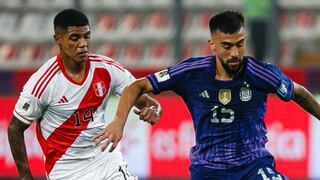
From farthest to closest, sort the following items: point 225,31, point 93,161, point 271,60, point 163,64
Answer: point 163,64, point 271,60, point 93,161, point 225,31

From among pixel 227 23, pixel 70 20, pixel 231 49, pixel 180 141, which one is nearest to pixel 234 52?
pixel 231 49

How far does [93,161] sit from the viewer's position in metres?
7.74

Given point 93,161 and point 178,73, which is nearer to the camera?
point 178,73

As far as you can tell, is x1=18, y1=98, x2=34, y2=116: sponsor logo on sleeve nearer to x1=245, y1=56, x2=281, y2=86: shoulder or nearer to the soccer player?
the soccer player

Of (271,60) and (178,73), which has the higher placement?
(271,60)

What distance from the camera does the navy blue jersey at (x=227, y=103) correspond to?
7164 mm

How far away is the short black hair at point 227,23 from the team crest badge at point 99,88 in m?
1.05

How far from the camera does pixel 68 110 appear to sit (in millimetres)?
7699

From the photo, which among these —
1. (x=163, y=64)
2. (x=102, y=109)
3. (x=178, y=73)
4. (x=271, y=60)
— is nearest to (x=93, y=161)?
(x=102, y=109)

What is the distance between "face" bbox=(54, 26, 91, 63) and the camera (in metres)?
7.56

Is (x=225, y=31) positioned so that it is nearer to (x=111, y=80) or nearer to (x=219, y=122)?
(x=219, y=122)

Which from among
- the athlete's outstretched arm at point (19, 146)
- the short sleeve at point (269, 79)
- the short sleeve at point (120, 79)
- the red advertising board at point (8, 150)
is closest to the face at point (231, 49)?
the short sleeve at point (269, 79)

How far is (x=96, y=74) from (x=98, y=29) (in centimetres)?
805

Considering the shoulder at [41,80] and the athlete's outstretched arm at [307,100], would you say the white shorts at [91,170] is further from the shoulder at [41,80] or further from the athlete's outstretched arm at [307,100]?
the athlete's outstretched arm at [307,100]
